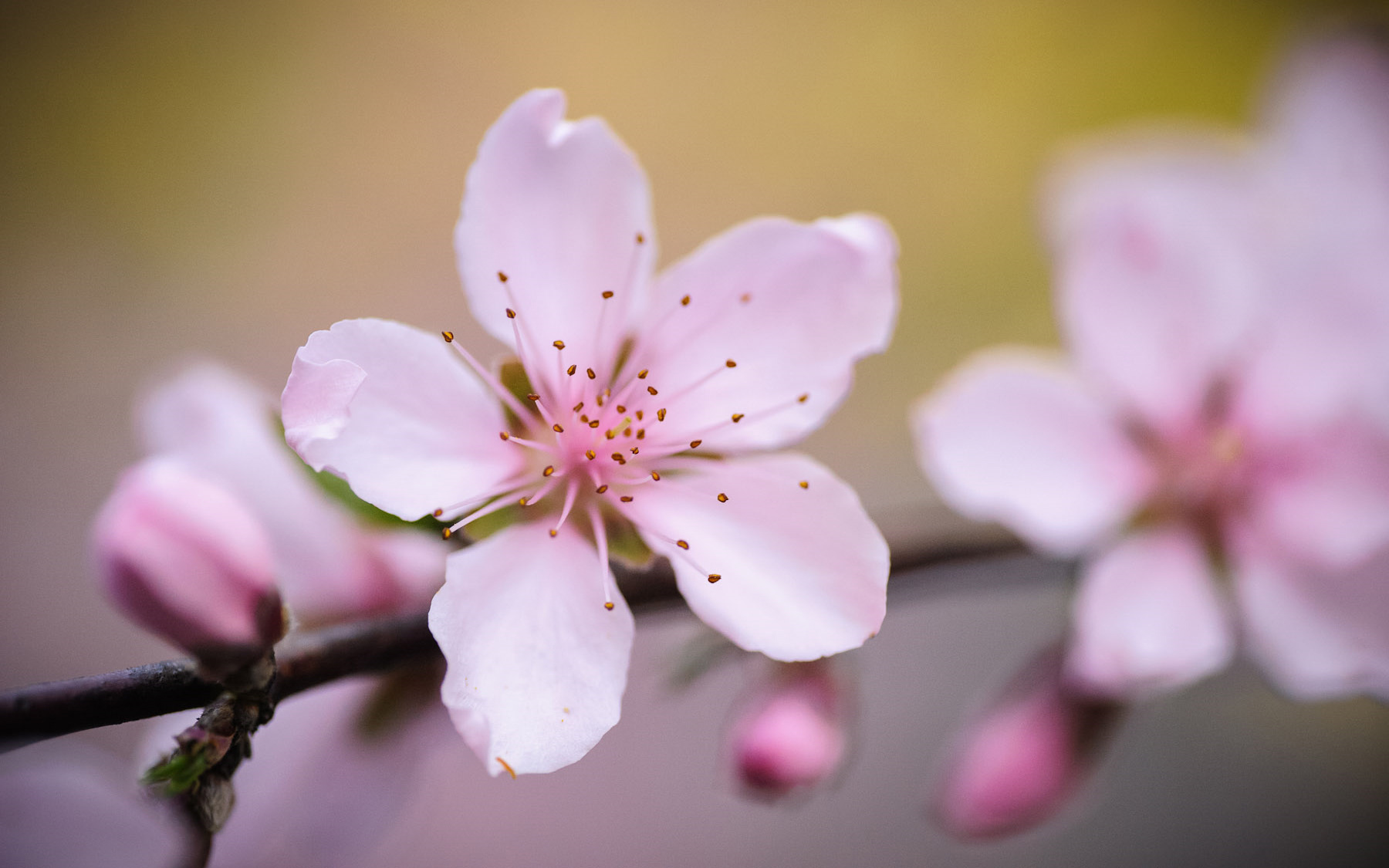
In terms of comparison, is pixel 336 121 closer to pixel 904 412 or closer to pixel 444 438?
pixel 904 412

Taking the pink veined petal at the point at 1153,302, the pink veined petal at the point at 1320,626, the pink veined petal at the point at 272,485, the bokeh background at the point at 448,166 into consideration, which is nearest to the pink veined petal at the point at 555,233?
the pink veined petal at the point at 272,485

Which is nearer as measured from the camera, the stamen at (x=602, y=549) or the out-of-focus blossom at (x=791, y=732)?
the stamen at (x=602, y=549)

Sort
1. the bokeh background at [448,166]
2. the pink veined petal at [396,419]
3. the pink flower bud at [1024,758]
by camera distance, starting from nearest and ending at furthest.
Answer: the pink veined petal at [396,419] < the pink flower bud at [1024,758] < the bokeh background at [448,166]

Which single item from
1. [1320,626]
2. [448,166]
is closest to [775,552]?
[1320,626]

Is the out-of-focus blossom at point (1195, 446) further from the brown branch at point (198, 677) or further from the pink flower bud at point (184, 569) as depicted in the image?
the pink flower bud at point (184, 569)

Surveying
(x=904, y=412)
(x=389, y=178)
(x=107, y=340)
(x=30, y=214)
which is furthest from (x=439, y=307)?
(x=904, y=412)

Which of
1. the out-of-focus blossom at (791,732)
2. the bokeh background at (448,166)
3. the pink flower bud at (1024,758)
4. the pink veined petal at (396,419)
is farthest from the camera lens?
the bokeh background at (448,166)

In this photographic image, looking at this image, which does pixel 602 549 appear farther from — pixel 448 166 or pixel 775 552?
pixel 448 166
